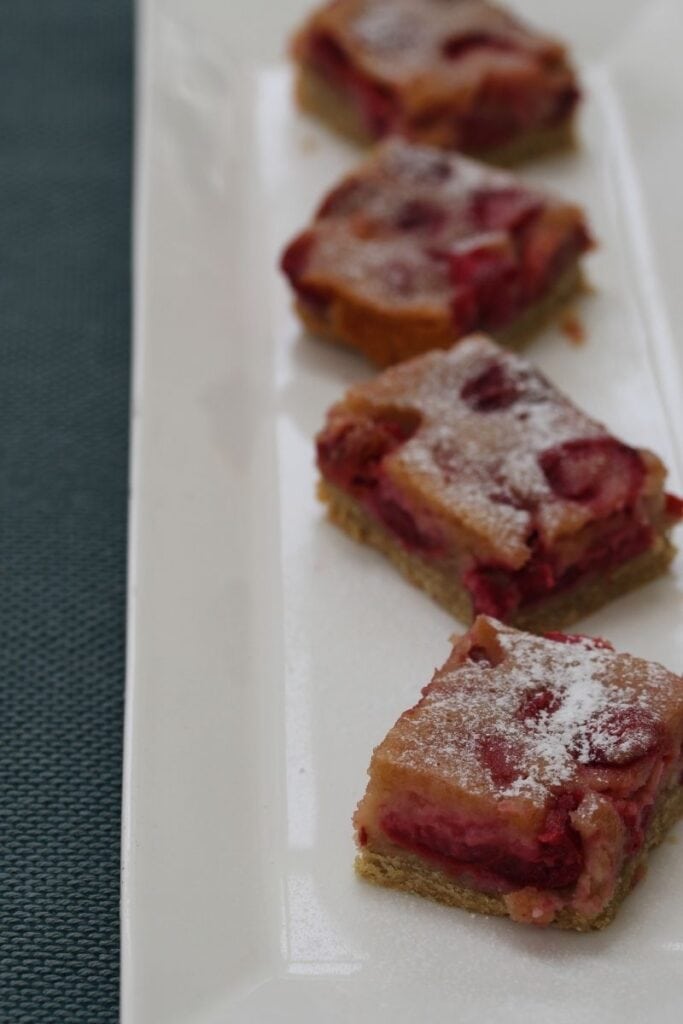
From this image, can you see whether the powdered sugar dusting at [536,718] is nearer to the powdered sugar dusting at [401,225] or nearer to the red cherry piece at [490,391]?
the red cherry piece at [490,391]

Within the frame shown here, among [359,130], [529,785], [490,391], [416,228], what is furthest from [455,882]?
[359,130]

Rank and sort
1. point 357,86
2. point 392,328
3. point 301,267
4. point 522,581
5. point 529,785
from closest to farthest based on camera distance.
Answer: point 529,785, point 522,581, point 392,328, point 301,267, point 357,86

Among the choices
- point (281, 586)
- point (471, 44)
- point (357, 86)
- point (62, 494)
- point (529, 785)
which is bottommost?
point (62, 494)

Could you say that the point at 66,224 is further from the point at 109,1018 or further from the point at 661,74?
the point at 109,1018

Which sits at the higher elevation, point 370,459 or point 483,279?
point 483,279

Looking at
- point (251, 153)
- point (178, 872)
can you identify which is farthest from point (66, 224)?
point (178, 872)

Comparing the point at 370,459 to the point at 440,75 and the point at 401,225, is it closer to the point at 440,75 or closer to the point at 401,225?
the point at 401,225

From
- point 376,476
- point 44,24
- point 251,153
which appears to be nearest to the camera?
point 376,476

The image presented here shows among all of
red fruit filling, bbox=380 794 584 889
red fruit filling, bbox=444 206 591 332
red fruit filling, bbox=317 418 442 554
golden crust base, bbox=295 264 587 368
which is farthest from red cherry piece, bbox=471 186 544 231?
red fruit filling, bbox=380 794 584 889
